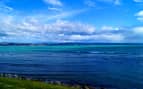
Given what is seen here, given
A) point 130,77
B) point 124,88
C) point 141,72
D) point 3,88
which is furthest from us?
point 141,72

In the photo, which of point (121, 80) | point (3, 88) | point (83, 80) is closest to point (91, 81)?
point (83, 80)

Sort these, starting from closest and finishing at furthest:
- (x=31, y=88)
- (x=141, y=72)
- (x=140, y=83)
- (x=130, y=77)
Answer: (x=31, y=88) < (x=140, y=83) < (x=130, y=77) < (x=141, y=72)

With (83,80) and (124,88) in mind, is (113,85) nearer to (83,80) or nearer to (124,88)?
(124,88)

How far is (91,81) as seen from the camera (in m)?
61.0

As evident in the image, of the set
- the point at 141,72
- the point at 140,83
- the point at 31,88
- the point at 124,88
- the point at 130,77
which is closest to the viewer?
the point at 31,88

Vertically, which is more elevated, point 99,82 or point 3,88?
point 3,88

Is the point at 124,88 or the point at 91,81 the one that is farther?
the point at 91,81

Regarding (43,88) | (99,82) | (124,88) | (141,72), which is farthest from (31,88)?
(141,72)

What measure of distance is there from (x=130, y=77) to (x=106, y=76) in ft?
17.0

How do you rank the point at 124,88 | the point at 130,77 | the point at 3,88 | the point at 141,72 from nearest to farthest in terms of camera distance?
the point at 3,88 < the point at 124,88 < the point at 130,77 < the point at 141,72

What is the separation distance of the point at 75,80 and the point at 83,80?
63.7 inches

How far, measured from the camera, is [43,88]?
2652cm

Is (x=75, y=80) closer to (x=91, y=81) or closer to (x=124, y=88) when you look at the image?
(x=91, y=81)

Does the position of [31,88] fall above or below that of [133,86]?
above
